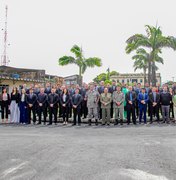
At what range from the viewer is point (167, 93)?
47.1ft

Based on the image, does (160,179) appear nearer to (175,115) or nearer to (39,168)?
(39,168)

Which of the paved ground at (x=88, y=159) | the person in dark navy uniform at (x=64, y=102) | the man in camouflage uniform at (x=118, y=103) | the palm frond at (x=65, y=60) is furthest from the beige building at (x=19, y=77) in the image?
the paved ground at (x=88, y=159)

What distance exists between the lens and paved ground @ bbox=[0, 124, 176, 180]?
16.3 ft

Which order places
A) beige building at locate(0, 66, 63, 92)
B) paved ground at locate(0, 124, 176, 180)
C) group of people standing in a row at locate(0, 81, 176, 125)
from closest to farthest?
paved ground at locate(0, 124, 176, 180) < group of people standing in a row at locate(0, 81, 176, 125) < beige building at locate(0, 66, 63, 92)

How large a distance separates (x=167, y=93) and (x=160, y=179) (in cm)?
1024

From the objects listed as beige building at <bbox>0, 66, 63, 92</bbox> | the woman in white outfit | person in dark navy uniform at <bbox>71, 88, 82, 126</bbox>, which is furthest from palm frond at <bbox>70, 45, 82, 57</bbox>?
person in dark navy uniform at <bbox>71, 88, 82, 126</bbox>

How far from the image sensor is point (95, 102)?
14211 mm

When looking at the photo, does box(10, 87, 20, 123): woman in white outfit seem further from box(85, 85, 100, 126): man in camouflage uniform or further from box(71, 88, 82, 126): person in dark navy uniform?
box(85, 85, 100, 126): man in camouflage uniform

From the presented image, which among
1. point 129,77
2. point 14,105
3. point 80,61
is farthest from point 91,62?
point 129,77

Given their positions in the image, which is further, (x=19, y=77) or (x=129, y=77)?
(x=129, y=77)

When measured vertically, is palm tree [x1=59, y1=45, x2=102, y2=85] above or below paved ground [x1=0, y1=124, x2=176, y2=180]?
above

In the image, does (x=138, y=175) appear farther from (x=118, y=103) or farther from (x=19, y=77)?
(x=19, y=77)

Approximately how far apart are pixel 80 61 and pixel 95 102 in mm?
20289

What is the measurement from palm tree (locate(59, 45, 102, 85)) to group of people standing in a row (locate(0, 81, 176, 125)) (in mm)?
18331
